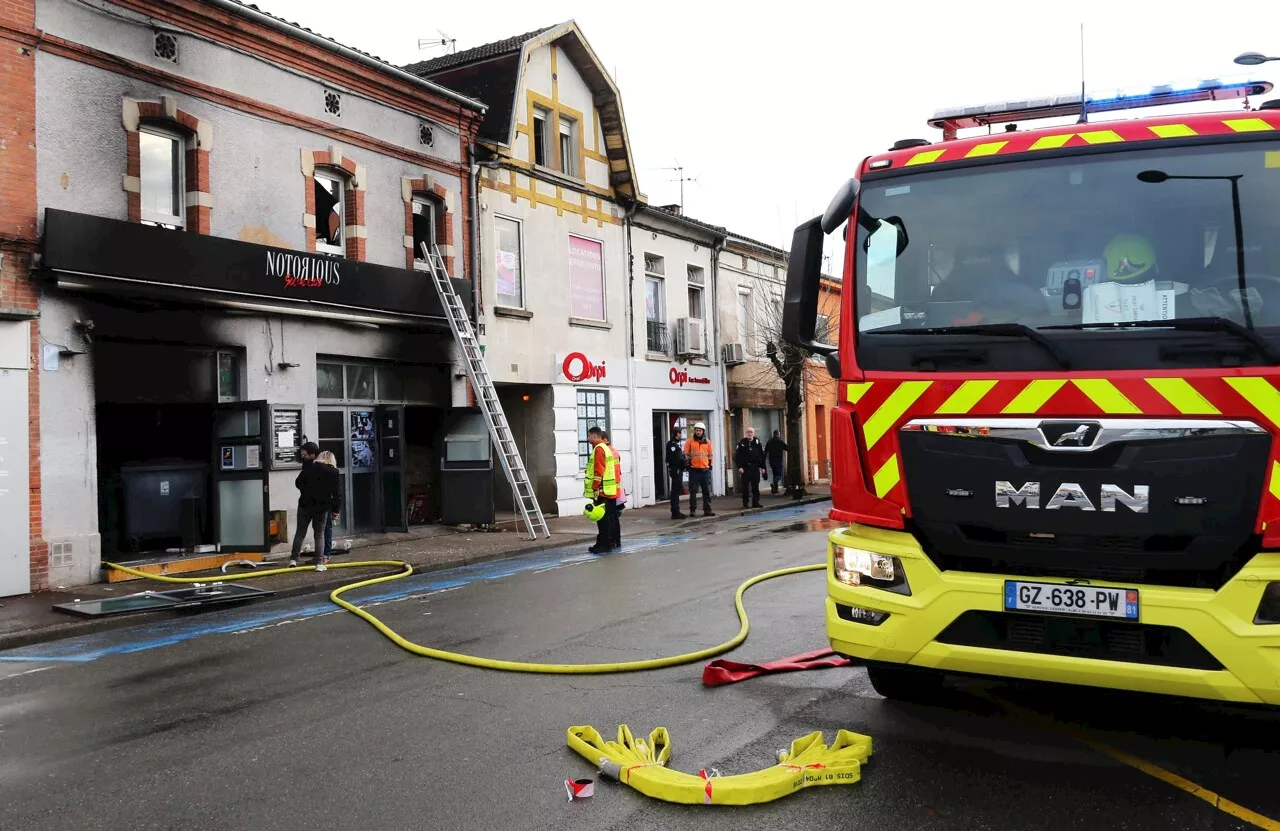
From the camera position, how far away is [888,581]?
4676mm

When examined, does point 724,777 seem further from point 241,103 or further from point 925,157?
point 241,103

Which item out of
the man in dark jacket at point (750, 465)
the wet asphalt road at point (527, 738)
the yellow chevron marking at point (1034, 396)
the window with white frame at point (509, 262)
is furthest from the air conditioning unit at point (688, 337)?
the yellow chevron marking at point (1034, 396)

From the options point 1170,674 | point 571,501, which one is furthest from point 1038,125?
point 571,501

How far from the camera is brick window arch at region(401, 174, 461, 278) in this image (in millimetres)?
17688

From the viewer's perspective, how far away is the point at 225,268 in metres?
14.1

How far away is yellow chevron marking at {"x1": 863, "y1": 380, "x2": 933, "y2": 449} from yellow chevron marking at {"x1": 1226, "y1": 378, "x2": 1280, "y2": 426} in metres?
1.24

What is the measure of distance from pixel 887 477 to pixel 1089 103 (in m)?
2.88

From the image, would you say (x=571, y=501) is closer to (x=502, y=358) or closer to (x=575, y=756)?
(x=502, y=358)

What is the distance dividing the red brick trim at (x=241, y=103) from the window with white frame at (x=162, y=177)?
0.67 metres

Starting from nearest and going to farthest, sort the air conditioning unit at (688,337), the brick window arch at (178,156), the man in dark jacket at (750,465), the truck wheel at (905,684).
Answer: the truck wheel at (905,684) < the brick window arch at (178,156) < the man in dark jacket at (750,465) < the air conditioning unit at (688,337)

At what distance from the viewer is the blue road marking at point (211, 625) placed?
8.51 m

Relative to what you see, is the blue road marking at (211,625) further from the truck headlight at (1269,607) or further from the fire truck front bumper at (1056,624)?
the truck headlight at (1269,607)

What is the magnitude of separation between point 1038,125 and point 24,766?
7.05 meters

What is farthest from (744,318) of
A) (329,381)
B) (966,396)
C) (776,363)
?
(966,396)
